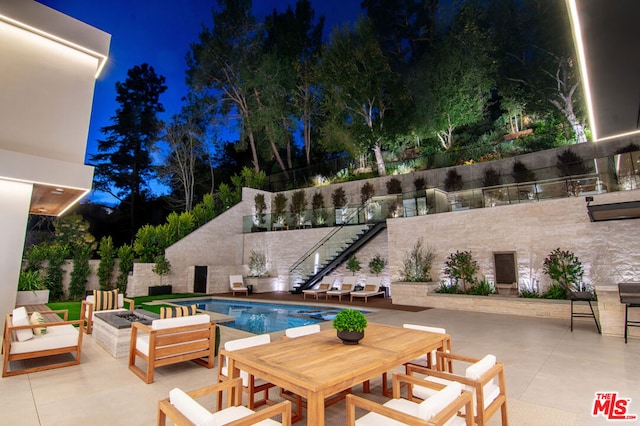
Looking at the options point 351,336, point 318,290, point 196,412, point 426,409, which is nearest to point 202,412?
point 196,412

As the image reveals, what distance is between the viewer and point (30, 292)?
29.9 feet

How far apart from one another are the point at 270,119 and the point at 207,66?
19.5 ft

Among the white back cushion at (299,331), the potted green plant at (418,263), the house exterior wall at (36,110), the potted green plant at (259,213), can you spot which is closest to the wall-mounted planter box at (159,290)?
the potted green plant at (259,213)

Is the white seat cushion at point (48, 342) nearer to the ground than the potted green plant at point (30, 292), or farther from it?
nearer to the ground

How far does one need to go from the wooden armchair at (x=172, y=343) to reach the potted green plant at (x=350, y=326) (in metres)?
2.52

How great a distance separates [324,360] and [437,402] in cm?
97

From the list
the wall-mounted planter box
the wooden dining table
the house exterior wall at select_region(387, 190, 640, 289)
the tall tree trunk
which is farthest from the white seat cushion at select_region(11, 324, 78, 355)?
the tall tree trunk

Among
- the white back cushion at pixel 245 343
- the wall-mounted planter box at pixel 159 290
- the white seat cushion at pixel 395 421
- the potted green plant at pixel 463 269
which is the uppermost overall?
the potted green plant at pixel 463 269

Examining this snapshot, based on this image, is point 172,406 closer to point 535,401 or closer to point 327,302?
point 535,401

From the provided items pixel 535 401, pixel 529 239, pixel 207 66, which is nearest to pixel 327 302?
pixel 529 239

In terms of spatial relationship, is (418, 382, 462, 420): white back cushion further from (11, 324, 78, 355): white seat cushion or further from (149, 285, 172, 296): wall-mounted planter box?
(149, 285, 172, 296): wall-mounted planter box

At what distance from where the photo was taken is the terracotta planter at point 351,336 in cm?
311

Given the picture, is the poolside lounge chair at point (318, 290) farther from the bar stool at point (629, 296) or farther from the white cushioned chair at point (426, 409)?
the white cushioned chair at point (426, 409)

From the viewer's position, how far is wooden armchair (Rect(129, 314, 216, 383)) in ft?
13.9
